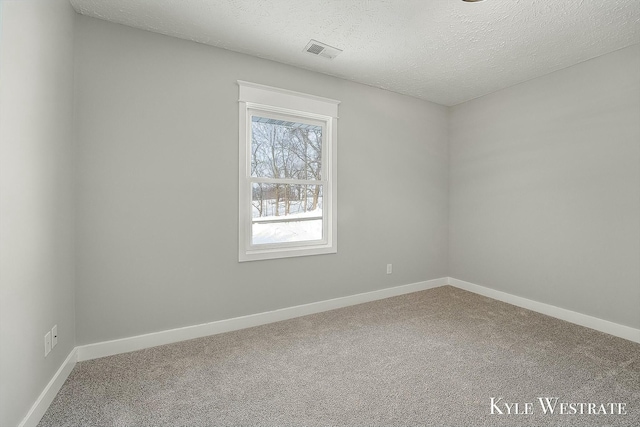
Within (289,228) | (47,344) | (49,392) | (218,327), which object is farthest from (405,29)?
(49,392)

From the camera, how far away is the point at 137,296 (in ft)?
7.73

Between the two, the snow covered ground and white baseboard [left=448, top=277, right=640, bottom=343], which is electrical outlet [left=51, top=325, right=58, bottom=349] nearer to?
the snow covered ground

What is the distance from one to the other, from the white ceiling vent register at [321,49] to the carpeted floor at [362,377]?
2599 mm

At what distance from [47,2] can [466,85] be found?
12.4 ft

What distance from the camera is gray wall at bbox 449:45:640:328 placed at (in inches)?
103

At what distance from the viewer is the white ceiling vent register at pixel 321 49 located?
102 inches

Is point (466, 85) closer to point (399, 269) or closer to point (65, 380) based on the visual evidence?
point (399, 269)

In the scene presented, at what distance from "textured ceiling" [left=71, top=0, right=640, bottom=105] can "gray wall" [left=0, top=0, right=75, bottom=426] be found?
655 mm

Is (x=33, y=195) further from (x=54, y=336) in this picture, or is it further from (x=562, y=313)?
(x=562, y=313)

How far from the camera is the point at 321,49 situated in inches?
105

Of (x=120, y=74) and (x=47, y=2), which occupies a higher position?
(x=47, y=2)

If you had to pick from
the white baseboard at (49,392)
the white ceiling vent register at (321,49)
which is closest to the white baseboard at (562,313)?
the white ceiling vent register at (321,49)

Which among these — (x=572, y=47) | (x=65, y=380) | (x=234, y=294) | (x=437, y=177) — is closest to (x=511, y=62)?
(x=572, y=47)

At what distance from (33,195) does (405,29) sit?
9.08 feet
